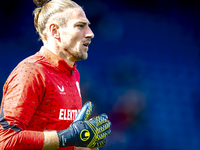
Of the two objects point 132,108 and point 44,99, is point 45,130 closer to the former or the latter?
point 44,99

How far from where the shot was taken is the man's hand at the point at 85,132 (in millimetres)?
1269

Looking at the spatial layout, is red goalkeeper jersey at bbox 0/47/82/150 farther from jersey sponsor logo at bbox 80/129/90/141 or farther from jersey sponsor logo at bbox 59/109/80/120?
jersey sponsor logo at bbox 80/129/90/141

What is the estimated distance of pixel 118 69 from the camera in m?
5.18

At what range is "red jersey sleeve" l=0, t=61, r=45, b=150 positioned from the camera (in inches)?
45.6

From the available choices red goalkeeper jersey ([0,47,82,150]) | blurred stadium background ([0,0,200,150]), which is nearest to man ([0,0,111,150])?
red goalkeeper jersey ([0,47,82,150])

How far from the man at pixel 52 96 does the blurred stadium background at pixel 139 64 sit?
3.25 metres

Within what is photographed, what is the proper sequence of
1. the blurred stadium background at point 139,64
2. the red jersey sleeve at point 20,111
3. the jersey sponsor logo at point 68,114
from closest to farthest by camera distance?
the red jersey sleeve at point 20,111, the jersey sponsor logo at point 68,114, the blurred stadium background at point 139,64

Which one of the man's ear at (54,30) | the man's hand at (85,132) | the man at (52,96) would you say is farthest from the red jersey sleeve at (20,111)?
the man's ear at (54,30)

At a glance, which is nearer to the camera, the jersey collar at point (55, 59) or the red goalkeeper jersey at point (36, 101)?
the red goalkeeper jersey at point (36, 101)

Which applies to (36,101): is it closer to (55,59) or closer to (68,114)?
(68,114)

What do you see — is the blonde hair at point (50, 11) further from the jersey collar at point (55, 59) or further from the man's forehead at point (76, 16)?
the jersey collar at point (55, 59)

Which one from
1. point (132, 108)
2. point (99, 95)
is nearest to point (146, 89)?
point (132, 108)

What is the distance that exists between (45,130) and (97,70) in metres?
3.87

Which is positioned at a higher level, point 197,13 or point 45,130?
point 197,13
